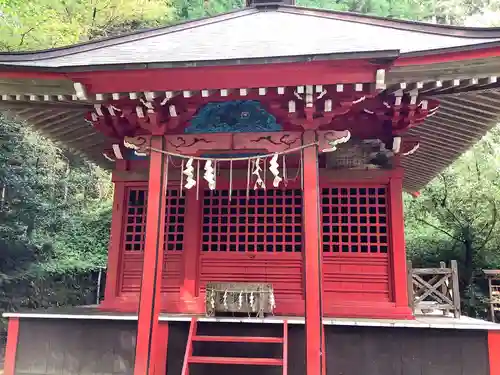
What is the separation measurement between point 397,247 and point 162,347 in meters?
3.76

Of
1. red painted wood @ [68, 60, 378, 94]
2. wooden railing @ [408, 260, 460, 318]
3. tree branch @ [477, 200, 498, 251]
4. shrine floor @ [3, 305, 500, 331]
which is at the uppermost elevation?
red painted wood @ [68, 60, 378, 94]

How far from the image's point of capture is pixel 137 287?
7355 mm

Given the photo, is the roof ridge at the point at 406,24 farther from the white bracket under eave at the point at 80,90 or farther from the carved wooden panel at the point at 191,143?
the white bracket under eave at the point at 80,90

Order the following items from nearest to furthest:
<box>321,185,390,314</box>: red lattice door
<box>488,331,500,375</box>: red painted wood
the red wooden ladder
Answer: the red wooden ladder → <box>488,331,500,375</box>: red painted wood → <box>321,185,390,314</box>: red lattice door

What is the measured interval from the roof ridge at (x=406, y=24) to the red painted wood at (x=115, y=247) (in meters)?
4.84

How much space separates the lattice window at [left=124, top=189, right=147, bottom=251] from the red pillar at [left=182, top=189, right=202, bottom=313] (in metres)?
0.95

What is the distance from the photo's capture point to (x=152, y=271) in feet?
17.9

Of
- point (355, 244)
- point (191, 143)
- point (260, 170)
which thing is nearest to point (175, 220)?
point (260, 170)

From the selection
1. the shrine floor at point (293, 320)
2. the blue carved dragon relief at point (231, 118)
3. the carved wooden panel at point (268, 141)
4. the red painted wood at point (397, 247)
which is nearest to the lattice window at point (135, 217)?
the shrine floor at point (293, 320)

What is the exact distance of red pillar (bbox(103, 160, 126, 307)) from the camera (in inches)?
286

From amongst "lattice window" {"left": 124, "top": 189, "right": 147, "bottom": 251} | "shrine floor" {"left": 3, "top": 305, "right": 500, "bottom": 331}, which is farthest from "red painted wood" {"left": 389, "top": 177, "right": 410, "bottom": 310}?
"lattice window" {"left": 124, "top": 189, "right": 147, "bottom": 251}

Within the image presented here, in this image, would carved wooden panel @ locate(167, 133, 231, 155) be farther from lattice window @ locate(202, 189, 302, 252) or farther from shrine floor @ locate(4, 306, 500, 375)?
shrine floor @ locate(4, 306, 500, 375)

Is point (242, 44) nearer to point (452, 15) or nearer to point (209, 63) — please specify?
point (209, 63)

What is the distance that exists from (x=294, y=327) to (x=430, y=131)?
3.98 meters
